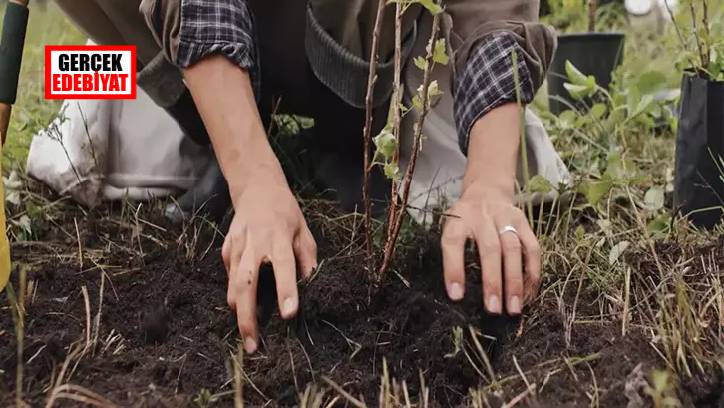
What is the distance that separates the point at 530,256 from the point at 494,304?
0.10 m

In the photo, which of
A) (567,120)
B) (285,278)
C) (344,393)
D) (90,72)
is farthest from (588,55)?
(344,393)

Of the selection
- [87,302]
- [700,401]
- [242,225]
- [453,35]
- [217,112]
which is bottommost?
[700,401]

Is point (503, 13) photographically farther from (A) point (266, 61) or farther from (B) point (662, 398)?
(B) point (662, 398)

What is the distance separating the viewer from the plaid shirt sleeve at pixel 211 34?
141 centimetres

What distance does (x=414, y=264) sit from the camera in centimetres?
146

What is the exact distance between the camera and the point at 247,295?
123 centimetres

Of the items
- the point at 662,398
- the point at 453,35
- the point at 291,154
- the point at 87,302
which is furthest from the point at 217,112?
the point at 662,398

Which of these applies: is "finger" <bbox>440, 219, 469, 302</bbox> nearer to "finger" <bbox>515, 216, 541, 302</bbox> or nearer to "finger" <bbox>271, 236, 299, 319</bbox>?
"finger" <bbox>515, 216, 541, 302</bbox>

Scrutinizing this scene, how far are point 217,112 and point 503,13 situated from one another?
0.58 m

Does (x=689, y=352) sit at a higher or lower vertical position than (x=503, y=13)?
lower

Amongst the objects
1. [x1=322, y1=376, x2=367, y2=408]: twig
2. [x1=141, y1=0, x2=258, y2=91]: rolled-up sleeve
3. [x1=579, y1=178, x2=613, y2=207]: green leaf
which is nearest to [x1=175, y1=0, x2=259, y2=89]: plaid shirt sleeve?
[x1=141, y1=0, x2=258, y2=91]: rolled-up sleeve

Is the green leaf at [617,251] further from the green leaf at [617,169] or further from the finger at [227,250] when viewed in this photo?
the finger at [227,250]

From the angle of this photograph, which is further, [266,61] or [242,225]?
[266,61]

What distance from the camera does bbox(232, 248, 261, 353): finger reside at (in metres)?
1.23
